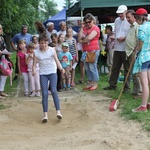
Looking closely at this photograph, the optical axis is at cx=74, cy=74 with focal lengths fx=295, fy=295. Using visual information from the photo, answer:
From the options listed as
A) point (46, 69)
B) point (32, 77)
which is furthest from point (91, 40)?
point (46, 69)

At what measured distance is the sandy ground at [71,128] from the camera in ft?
13.6

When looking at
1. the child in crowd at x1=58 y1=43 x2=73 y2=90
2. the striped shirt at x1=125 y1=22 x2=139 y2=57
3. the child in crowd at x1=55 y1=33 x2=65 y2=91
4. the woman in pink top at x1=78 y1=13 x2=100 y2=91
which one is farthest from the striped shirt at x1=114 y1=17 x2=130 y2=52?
the child in crowd at x1=55 y1=33 x2=65 y2=91

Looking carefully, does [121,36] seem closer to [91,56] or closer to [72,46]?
[91,56]

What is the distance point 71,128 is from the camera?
16.3ft

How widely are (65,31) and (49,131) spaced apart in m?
4.72

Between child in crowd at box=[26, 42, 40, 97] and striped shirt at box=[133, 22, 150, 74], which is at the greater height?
striped shirt at box=[133, 22, 150, 74]

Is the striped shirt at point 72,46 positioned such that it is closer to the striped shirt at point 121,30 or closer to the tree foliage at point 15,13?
the striped shirt at point 121,30

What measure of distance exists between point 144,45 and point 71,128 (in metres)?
2.10

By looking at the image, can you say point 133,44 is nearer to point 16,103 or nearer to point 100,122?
point 100,122

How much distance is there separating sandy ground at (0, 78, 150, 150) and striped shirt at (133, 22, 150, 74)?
3.47 feet

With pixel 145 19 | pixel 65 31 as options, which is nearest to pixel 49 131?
pixel 145 19

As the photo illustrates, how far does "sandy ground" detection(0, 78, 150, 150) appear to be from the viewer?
413cm

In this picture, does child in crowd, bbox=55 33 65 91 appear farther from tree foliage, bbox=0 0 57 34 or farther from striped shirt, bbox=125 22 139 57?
tree foliage, bbox=0 0 57 34

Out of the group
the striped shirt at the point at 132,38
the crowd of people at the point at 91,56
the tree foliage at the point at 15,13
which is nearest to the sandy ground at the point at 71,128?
the crowd of people at the point at 91,56
